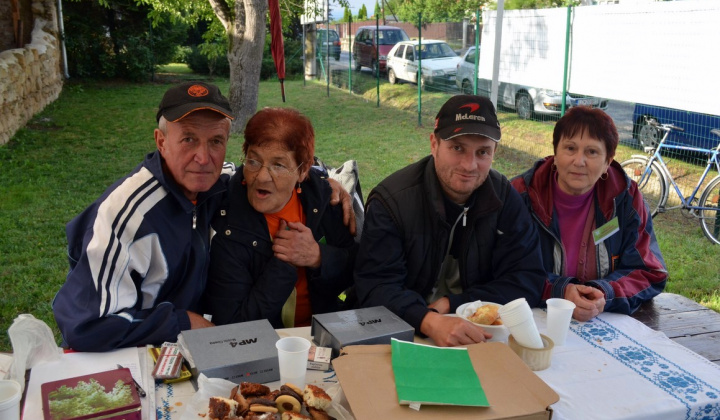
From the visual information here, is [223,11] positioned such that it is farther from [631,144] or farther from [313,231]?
[313,231]

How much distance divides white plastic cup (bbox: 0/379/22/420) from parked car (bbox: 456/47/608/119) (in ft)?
27.3

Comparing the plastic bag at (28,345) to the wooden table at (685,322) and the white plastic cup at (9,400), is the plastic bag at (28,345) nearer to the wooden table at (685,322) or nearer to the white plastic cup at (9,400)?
the white plastic cup at (9,400)

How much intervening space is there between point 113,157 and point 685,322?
8961 millimetres

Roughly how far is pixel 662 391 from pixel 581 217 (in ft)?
3.89

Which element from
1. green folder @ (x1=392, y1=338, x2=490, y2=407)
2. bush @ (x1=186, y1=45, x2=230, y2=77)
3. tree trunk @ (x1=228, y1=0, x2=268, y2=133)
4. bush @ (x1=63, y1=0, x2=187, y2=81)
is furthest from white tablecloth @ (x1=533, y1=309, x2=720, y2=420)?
bush @ (x1=186, y1=45, x2=230, y2=77)

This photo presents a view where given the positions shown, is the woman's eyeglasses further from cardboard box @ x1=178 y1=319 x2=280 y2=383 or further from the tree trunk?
the tree trunk

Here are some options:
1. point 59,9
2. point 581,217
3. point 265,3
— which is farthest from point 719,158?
point 59,9

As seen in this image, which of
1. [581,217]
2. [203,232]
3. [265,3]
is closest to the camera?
[203,232]

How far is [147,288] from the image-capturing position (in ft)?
7.36

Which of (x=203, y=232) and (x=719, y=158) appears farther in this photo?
(x=719, y=158)

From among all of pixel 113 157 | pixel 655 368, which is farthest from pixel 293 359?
pixel 113 157

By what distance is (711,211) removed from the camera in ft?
20.3

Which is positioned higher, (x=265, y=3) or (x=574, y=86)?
(x=265, y=3)

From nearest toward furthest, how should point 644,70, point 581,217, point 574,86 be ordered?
1. point 581,217
2. point 644,70
3. point 574,86
